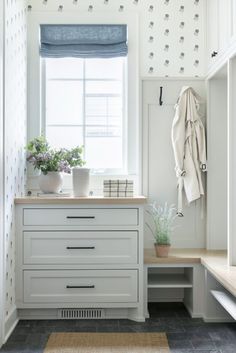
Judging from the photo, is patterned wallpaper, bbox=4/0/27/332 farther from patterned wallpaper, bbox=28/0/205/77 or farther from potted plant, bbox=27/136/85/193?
patterned wallpaper, bbox=28/0/205/77

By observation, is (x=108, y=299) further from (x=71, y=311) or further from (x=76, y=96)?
(x=76, y=96)

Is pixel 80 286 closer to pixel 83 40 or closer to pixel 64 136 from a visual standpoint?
pixel 64 136

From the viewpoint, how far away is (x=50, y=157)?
3268mm

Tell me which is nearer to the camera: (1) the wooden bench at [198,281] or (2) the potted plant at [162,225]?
(1) the wooden bench at [198,281]

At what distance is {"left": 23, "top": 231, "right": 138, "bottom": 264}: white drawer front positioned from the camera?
120 inches

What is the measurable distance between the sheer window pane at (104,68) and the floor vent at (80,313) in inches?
77.8

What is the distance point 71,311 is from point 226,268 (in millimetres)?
1219

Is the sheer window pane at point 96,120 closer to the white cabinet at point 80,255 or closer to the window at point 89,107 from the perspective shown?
the window at point 89,107

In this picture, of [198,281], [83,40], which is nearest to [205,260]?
[198,281]

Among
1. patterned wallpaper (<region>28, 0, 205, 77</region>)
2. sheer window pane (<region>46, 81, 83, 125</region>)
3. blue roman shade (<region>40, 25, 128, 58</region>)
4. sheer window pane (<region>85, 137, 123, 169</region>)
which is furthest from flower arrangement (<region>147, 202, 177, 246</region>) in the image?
blue roman shade (<region>40, 25, 128, 58</region>)

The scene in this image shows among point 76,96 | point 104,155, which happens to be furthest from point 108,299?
point 76,96

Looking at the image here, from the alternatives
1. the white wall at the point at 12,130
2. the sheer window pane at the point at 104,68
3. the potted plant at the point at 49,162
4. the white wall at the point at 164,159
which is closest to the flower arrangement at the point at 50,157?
the potted plant at the point at 49,162

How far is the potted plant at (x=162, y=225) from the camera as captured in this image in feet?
10.4

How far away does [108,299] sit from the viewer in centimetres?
305
